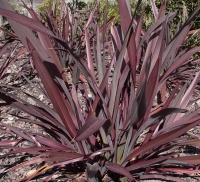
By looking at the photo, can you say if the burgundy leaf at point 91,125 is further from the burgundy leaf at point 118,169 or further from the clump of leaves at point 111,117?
the burgundy leaf at point 118,169

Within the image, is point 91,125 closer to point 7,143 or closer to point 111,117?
point 111,117

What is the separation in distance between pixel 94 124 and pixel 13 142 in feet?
1.63

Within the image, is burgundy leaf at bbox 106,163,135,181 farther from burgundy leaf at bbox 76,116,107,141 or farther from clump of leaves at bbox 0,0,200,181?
burgundy leaf at bbox 76,116,107,141

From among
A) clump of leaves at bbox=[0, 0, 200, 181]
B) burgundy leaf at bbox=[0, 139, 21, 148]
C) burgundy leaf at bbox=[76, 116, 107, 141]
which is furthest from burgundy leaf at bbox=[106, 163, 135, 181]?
burgundy leaf at bbox=[0, 139, 21, 148]

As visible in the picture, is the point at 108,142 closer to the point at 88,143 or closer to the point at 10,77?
the point at 88,143

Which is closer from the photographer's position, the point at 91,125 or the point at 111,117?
the point at 91,125

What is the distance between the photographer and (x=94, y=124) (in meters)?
1.27

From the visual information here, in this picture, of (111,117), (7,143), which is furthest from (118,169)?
(7,143)

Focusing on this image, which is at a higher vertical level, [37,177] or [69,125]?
[69,125]

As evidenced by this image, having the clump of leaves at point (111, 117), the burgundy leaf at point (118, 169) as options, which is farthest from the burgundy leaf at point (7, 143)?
the burgundy leaf at point (118, 169)

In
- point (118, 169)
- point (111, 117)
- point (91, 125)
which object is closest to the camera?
point (91, 125)

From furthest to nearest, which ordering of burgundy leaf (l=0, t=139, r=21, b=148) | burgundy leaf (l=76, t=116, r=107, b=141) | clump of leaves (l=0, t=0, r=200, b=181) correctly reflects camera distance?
burgundy leaf (l=0, t=139, r=21, b=148)
clump of leaves (l=0, t=0, r=200, b=181)
burgundy leaf (l=76, t=116, r=107, b=141)

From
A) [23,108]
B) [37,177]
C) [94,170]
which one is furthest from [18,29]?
[37,177]

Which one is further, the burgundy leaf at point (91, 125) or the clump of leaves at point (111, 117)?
the clump of leaves at point (111, 117)
